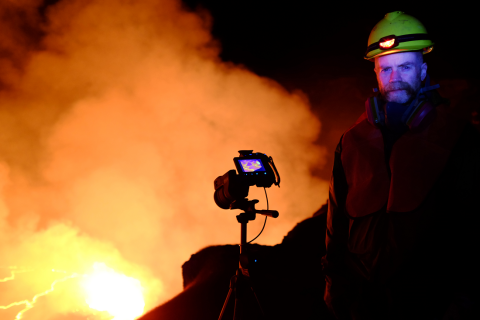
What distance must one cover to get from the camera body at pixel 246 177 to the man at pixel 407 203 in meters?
0.59

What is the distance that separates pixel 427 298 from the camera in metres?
0.90

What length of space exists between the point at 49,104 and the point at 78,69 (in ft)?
3.59

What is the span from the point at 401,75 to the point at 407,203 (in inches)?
21.4

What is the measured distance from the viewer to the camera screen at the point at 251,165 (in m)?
1.67

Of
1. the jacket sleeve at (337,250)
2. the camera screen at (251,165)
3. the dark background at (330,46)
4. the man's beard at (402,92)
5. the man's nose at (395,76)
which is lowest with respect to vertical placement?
the jacket sleeve at (337,250)

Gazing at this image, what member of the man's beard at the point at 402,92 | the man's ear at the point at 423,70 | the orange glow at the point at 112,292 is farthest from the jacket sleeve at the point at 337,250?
the orange glow at the point at 112,292

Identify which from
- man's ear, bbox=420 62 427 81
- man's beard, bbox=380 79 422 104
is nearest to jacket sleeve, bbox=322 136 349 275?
man's beard, bbox=380 79 422 104

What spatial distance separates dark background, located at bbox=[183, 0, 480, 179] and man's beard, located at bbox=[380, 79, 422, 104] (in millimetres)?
3031

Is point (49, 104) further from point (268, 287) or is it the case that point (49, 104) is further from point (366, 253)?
point (366, 253)

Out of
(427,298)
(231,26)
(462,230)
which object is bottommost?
(427,298)

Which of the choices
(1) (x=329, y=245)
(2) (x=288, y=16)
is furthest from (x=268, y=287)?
(2) (x=288, y=16)

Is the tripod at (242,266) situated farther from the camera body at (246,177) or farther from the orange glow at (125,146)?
the orange glow at (125,146)

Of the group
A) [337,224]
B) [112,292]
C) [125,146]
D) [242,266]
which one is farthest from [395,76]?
[112,292]

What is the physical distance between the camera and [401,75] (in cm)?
109
